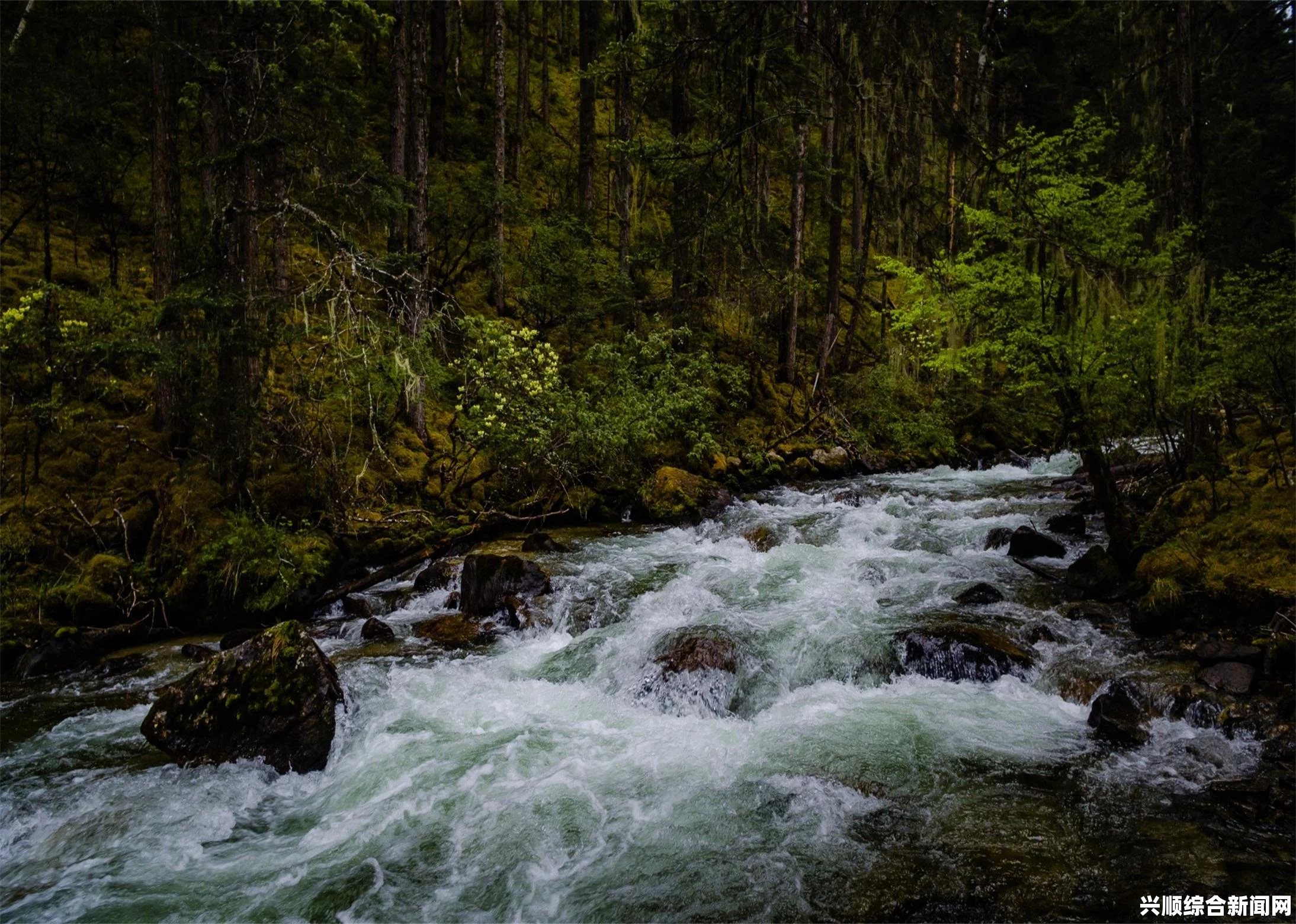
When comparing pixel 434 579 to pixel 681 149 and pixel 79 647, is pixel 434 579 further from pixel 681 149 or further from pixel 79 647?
pixel 681 149

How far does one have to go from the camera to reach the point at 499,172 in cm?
1659

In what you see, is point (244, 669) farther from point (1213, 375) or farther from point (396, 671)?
point (1213, 375)

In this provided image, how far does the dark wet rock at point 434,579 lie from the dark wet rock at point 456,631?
43.1 inches

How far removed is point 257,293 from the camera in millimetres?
9383

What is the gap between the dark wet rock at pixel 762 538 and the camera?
1205 centimetres

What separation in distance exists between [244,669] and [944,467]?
694 inches

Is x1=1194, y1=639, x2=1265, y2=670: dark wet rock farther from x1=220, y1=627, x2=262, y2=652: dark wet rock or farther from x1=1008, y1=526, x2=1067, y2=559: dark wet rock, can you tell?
x1=220, y1=627, x2=262, y2=652: dark wet rock

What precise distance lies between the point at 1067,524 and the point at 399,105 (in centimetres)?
Answer: 1486

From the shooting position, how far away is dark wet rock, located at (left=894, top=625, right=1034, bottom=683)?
24.7 ft

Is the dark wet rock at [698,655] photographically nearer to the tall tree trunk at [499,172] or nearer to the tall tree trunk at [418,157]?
the tall tree trunk at [418,157]

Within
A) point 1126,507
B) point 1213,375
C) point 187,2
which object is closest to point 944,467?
point 1126,507

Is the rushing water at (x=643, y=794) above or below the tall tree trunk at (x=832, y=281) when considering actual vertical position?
below

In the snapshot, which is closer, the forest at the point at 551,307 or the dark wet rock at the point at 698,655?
the forest at the point at 551,307

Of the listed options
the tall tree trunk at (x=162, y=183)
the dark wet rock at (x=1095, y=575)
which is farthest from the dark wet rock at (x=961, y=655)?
the tall tree trunk at (x=162, y=183)
